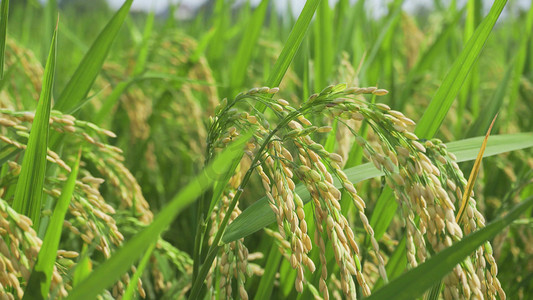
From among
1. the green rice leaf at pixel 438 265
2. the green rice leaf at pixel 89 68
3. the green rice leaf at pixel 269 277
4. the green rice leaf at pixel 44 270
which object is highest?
the green rice leaf at pixel 89 68

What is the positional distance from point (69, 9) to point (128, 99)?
8.21m

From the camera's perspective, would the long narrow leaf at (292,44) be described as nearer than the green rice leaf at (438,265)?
No


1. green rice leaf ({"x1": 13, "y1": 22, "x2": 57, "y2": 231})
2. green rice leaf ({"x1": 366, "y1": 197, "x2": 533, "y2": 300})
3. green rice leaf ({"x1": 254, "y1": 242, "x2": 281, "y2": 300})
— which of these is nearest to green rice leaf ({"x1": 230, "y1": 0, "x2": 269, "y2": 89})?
green rice leaf ({"x1": 254, "y1": 242, "x2": 281, "y2": 300})

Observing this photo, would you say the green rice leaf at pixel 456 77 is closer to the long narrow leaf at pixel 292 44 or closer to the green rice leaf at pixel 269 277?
the long narrow leaf at pixel 292 44

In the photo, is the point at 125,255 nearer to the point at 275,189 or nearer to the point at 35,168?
the point at 275,189

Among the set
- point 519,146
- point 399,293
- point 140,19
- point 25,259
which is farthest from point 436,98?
point 140,19

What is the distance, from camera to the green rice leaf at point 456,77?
4.47 ft

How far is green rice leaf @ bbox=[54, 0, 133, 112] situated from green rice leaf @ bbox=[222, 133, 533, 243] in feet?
2.37

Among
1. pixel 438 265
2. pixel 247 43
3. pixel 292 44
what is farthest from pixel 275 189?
pixel 247 43

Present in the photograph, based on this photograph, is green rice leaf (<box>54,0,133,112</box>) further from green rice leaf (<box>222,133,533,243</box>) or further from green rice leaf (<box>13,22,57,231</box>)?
green rice leaf (<box>222,133,533,243</box>)

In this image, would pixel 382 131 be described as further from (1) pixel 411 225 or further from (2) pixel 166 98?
(2) pixel 166 98

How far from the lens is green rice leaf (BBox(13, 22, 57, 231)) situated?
108 centimetres

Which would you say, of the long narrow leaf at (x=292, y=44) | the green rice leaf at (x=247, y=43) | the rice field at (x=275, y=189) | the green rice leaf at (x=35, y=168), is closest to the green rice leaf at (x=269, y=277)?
the rice field at (x=275, y=189)

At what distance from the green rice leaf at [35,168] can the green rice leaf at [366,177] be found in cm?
39
